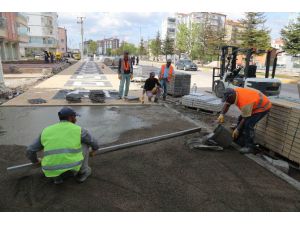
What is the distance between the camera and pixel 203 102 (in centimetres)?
866

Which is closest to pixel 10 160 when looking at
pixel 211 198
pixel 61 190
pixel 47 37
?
pixel 61 190

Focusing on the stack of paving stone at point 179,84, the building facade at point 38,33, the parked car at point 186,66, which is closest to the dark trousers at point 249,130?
the stack of paving stone at point 179,84

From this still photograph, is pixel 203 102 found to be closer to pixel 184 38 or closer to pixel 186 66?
pixel 186 66

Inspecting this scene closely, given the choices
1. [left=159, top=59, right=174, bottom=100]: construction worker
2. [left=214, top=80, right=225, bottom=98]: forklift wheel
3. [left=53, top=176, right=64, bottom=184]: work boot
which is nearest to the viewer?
[left=53, top=176, right=64, bottom=184]: work boot

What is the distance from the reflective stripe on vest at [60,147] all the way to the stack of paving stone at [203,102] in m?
5.86

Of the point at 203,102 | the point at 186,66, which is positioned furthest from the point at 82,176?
the point at 186,66

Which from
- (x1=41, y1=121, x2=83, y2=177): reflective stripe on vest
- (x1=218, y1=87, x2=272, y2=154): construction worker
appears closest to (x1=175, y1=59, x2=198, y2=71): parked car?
(x1=218, y1=87, x2=272, y2=154): construction worker

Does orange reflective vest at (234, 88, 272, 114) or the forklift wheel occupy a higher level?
orange reflective vest at (234, 88, 272, 114)

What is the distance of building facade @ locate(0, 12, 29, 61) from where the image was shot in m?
35.9

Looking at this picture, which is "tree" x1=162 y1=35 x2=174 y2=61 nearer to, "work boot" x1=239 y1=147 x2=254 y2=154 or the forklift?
the forklift

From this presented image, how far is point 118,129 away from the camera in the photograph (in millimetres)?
6633

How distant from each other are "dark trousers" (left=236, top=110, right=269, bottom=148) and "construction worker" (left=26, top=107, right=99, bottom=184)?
3.13 meters

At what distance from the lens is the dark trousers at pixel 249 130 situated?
4.98 metres

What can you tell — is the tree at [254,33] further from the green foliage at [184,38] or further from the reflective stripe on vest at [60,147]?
the reflective stripe on vest at [60,147]
